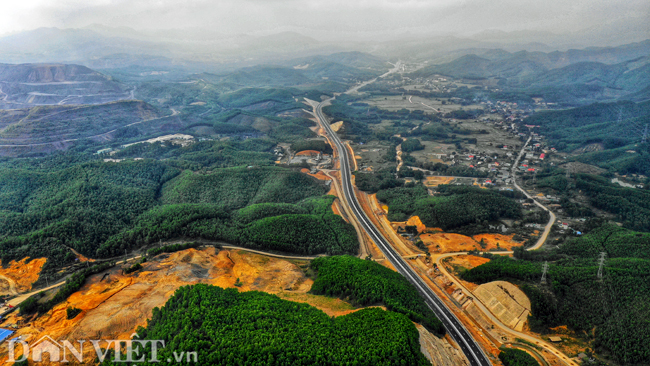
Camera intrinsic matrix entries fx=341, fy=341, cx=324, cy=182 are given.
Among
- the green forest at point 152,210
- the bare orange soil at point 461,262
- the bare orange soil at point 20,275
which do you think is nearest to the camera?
the bare orange soil at point 20,275

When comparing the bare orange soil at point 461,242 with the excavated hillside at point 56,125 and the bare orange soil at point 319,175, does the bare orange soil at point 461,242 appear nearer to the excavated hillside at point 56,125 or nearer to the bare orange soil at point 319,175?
the bare orange soil at point 319,175

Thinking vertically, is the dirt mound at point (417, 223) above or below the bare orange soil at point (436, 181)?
below

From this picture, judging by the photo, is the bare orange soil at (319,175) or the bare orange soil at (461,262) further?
the bare orange soil at (319,175)

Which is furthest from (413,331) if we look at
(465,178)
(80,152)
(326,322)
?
(80,152)

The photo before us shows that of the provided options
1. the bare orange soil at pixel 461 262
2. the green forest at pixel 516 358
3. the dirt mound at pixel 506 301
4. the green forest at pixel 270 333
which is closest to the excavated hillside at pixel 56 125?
the green forest at pixel 270 333

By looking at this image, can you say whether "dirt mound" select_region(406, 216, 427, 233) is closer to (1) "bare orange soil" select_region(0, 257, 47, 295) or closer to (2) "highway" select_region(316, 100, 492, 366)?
(2) "highway" select_region(316, 100, 492, 366)

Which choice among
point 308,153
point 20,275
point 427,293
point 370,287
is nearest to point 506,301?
point 427,293

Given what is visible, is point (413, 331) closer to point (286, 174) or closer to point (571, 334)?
point (571, 334)

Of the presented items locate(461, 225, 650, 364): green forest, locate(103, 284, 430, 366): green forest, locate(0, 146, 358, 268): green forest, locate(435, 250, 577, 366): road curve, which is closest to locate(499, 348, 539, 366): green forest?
locate(435, 250, 577, 366): road curve
